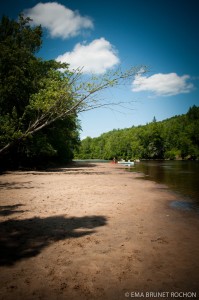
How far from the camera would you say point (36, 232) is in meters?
7.54

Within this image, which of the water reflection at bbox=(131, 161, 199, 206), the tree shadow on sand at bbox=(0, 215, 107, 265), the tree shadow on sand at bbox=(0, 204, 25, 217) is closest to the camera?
the tree shadow on sand at bbox=(0, 215, 107, 265)

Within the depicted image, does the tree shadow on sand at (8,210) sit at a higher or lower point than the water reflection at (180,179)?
higher

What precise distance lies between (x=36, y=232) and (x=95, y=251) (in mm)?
2426

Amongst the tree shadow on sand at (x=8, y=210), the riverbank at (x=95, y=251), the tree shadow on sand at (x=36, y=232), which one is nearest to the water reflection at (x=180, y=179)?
the riverbank at (x=95, y=251)

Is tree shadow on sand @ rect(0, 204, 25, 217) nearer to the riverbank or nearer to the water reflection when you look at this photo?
the riverbank

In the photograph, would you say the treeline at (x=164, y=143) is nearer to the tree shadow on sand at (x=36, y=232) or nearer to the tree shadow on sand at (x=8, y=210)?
the tree shadow on sand at (x=8, y=210)

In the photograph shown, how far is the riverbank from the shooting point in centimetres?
452

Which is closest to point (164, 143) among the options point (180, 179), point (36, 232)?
point (180, 179)

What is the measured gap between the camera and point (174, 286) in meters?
4.55

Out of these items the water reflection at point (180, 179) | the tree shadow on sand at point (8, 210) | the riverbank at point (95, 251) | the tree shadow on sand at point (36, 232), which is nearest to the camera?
the riverbank at point (95, 251)

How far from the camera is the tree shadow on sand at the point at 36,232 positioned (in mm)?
5980

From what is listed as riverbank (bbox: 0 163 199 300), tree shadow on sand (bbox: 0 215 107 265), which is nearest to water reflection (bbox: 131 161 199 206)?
riverbank (bbox: 0 163 199 300)

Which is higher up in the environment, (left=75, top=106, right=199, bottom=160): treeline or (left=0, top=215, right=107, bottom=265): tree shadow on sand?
(left=75, top=106, right=199, bottom=160): treeline

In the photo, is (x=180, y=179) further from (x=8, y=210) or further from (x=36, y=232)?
(x=36, y=232)
